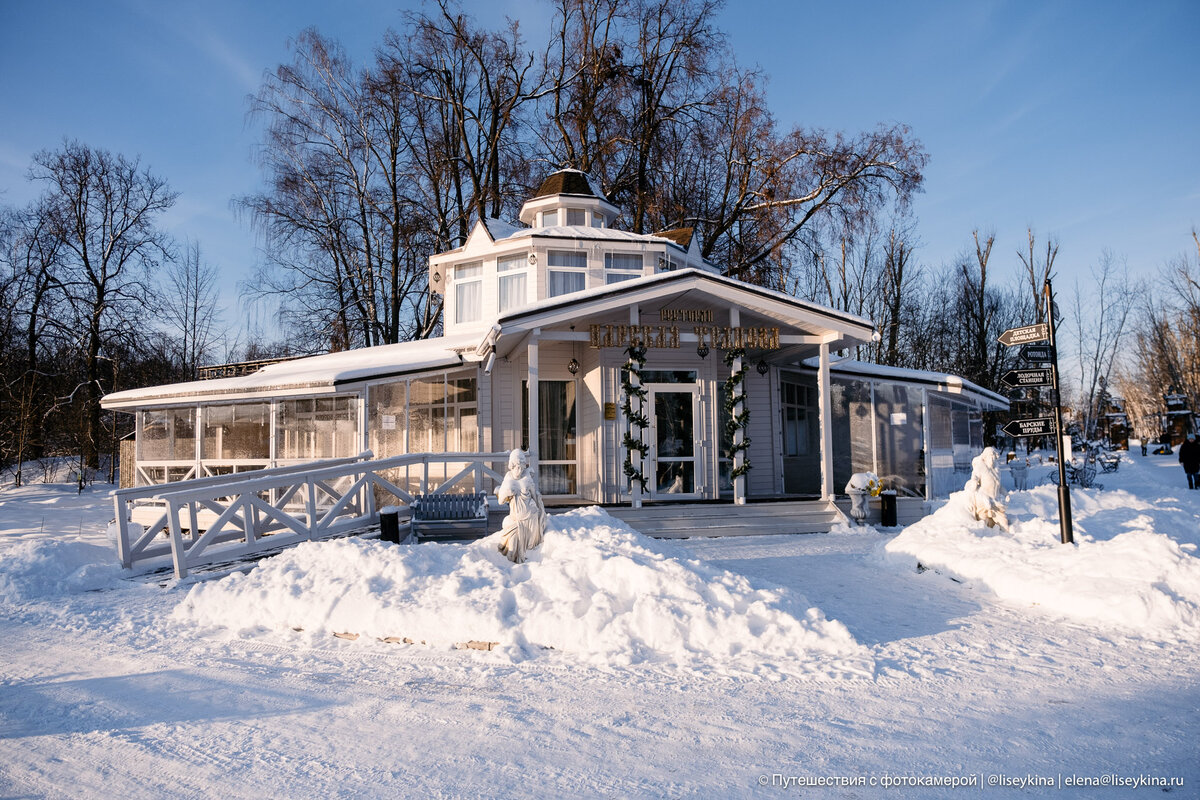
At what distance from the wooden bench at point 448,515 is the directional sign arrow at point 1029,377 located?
24.6ft

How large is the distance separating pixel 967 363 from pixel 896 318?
16.6 ft

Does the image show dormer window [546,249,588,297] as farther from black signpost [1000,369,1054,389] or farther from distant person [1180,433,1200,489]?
distant person [1180,433,1200,489]

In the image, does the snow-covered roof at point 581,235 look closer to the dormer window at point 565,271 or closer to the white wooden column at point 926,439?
the dormer window at point 565,271

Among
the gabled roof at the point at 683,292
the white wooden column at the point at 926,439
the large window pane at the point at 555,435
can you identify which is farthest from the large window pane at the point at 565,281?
the white wooden column at the point at 926,439

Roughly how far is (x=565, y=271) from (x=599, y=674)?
1356 centimetres

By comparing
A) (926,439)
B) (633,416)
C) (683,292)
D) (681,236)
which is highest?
(681,236)

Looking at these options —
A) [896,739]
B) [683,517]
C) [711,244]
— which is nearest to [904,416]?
[683,517]

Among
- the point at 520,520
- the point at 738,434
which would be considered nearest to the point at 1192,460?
the point at 738,434

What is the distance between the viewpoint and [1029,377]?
9.76 metres

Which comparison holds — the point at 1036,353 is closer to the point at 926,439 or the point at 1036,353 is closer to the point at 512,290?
the point at 926,439

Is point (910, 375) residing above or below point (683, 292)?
below

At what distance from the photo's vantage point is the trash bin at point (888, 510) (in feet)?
44.8

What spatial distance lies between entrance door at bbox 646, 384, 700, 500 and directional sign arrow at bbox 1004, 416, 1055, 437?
6.03 metres

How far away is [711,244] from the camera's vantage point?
2627 cm
